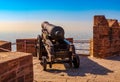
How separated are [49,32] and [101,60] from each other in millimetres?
3127

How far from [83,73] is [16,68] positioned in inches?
177

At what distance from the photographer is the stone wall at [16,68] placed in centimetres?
580

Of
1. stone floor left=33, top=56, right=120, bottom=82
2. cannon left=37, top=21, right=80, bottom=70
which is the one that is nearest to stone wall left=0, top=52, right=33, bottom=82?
stone floor left=33, top=56, right=120, bottom=82

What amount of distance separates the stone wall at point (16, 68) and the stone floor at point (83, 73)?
7.98 feet

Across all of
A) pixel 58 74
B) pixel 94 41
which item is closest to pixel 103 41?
pixel 94 41

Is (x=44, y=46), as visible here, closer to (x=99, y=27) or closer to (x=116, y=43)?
(x=99, y=27)

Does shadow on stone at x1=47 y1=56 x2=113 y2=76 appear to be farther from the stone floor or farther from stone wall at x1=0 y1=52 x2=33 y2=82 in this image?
stone wall at x1=0 y1=52 x2=33 y2=82

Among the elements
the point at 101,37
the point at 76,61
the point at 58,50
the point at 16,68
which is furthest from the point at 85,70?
the point at 16,68

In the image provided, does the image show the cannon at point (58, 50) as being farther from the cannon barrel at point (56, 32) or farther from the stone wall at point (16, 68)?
the stone wall at point (16, 68)

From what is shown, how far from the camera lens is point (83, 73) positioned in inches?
405

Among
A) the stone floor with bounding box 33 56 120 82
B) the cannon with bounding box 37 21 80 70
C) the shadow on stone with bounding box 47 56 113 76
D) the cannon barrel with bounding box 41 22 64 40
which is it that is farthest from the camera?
A: the cannon barrel with bounding box 41 22 64 40

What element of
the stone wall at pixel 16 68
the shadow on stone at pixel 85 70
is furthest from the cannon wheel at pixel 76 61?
the stone wall at pixel 16 68

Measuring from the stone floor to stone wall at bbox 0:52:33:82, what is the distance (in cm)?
243

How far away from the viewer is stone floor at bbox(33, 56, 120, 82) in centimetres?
934
